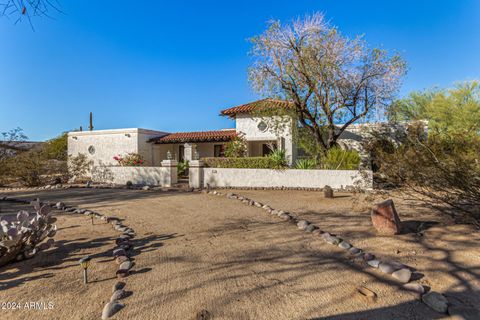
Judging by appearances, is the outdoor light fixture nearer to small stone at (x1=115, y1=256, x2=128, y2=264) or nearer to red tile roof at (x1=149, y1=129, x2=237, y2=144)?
small stone at (x1=115, y1=256, x2=128, y2=264)

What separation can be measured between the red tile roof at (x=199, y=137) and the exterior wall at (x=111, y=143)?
918 mm

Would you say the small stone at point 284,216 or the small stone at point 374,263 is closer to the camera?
the small stone at point 374,263

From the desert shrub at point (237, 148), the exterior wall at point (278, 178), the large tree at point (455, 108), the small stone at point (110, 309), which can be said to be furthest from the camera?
the large tree at point (455, 108)

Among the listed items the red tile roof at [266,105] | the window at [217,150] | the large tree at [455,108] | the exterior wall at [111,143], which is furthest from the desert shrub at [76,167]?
the large tree at [455,108]

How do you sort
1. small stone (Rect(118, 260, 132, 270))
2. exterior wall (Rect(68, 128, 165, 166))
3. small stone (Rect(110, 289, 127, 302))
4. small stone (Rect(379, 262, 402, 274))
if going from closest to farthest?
small stone (Rect(110, 289, 127, 302))
small stone (Rect(379, 262, 402, 274))
small stone (Rect(118, 260, 132, 270))
exterior wall (Rect(68, 128, 165, 166))

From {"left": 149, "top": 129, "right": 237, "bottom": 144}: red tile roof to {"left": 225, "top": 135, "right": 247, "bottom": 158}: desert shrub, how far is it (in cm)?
116

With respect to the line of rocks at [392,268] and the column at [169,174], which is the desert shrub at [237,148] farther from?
the line of rocks at [392,268]

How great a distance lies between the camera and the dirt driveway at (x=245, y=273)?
2484 millimetres

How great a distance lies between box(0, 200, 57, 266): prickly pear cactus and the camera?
11.1 feet

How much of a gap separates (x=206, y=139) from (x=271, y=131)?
16.7 ft

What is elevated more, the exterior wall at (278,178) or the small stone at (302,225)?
the exterior wall at (278,178)

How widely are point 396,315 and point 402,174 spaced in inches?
165

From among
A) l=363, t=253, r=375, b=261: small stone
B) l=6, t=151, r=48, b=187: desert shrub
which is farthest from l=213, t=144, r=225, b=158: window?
l=363, t=253, r=375, b=261: small stone

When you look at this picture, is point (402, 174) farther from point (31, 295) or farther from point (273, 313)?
point (31, 295)
